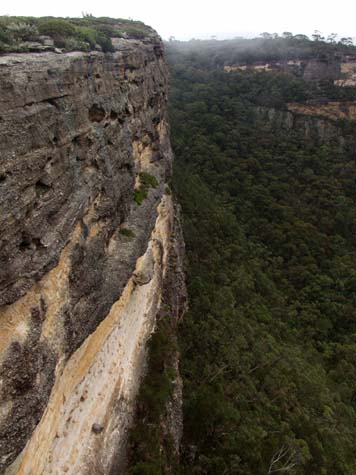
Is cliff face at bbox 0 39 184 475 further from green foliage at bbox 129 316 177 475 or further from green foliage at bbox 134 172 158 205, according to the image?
green foliage at bbox 129 316 177 475

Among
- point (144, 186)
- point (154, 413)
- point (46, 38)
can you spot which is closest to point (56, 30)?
point (46, 38)

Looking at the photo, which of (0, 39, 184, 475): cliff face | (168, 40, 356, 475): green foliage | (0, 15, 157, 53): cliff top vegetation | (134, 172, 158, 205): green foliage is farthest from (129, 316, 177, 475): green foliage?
(0, 15, 157, 53): cliff top vegetation

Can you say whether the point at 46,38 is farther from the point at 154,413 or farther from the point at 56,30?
the point at 154,413

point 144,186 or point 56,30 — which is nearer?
point 56,30

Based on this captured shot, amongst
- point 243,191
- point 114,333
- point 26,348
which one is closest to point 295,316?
point 243,191

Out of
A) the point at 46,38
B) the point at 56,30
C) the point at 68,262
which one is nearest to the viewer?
the point at 68,262
